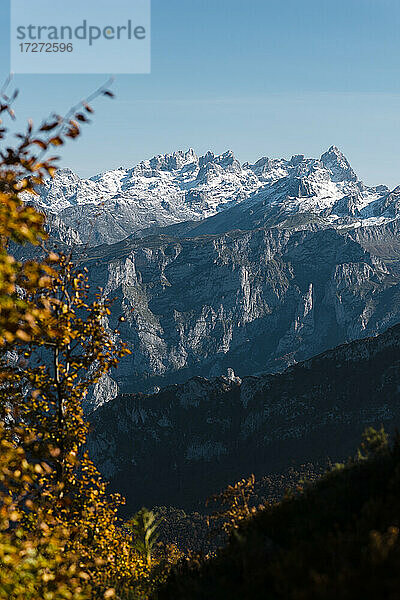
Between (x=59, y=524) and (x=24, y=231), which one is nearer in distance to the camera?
(x=24, y=231)

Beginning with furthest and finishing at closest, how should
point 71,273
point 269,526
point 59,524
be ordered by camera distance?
point 71,273 < point 59,524 < point 269,526

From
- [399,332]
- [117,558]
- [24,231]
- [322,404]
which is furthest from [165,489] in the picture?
[24,231]


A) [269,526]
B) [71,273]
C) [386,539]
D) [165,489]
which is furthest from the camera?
[165,489]

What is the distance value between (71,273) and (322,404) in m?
178

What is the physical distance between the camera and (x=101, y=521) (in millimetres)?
13906

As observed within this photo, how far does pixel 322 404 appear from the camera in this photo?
584ft

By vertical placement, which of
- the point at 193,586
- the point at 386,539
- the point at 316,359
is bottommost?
the point at 193,586

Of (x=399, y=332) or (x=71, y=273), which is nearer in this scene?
(x=71, y=273)

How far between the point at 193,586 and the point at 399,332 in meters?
188

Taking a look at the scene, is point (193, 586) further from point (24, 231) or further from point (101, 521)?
point (24, 231)

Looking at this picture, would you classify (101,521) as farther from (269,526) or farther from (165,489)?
(165,489)

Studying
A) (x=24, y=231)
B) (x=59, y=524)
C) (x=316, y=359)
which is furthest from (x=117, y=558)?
(x=316, y=359)

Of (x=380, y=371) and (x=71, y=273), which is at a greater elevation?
(x=380, y=371)

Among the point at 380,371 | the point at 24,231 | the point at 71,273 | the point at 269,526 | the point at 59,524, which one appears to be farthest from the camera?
the point at 380,371
